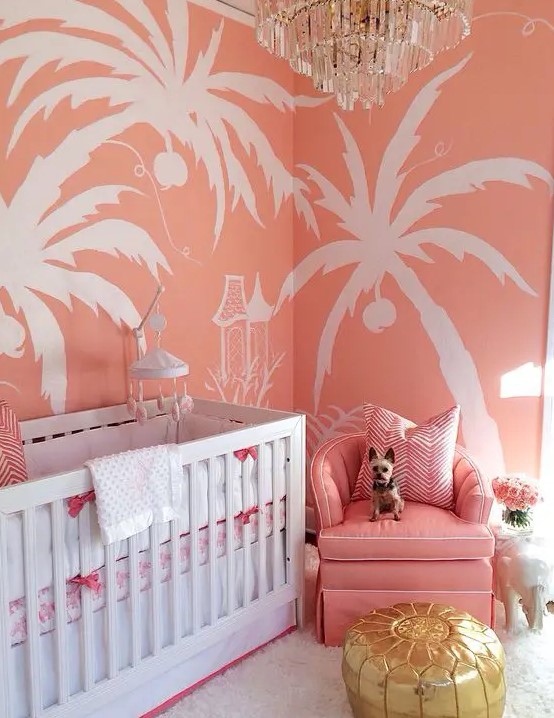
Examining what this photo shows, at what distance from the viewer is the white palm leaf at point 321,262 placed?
10.6 ft

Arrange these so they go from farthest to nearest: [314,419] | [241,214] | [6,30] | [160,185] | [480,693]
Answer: [314,419]
[241,214]
[160,185]
[6,30]
[480,693]

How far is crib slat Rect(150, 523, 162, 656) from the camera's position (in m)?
1.90

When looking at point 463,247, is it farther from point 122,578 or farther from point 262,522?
point 122,578

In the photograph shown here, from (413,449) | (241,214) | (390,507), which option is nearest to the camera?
(390,507)

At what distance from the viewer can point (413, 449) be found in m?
2.56

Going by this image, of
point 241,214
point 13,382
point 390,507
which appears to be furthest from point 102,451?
point 241,214

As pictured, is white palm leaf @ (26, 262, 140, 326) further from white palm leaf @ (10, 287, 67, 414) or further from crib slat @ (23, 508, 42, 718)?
crib slat @ (23, 508, 42, 718)

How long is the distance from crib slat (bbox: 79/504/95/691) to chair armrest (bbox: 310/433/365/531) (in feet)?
3.01

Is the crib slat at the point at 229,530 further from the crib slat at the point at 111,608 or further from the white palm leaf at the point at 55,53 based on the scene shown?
the white palm leaf at the point at 55,53

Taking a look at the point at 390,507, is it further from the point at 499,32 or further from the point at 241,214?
the point at 499,32

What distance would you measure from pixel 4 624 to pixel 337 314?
2178 millimetres

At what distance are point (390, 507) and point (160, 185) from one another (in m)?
1.62

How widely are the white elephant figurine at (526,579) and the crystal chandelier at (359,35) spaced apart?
1.74 meters

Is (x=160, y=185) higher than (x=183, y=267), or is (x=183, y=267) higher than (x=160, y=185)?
(x=160, y=185)
